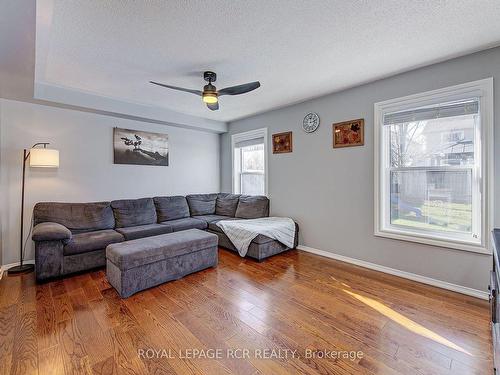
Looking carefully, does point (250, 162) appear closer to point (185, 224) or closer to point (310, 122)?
point (310, 122)

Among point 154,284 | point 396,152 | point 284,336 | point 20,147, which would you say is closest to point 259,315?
point 284,336

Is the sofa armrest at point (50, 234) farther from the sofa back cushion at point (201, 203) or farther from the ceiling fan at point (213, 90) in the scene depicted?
the sofa back cushion at point (201, 203)

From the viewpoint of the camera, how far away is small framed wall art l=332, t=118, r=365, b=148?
3199 millimetres

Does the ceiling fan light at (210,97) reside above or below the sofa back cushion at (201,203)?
above

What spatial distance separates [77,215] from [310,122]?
367 cm

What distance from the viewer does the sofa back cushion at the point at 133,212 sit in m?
3.76

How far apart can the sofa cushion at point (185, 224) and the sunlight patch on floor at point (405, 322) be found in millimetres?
2579

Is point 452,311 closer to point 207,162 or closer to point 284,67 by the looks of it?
point 284,67

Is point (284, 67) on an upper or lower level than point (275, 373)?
upper

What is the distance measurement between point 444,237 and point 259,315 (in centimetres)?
216

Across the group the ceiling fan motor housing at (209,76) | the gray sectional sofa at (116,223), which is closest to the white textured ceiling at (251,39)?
the ceiling fan motor housing at (209,76)

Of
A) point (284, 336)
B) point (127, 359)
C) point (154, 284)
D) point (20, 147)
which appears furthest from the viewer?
point (20, 147)

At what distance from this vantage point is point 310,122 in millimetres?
3764

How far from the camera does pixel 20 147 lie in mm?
3189
